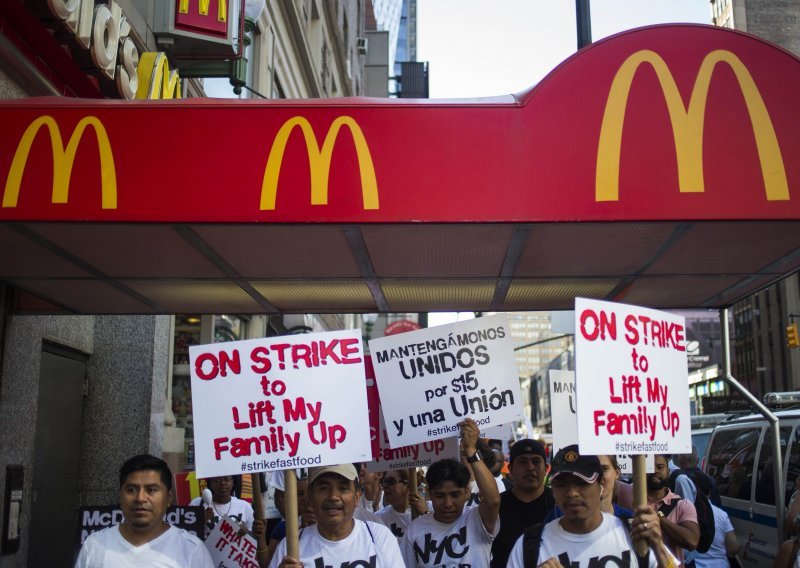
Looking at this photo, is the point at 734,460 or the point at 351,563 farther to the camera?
the point at 734,460

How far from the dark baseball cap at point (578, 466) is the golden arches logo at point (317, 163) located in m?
1.93

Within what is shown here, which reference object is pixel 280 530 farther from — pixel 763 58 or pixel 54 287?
pixel 763 58

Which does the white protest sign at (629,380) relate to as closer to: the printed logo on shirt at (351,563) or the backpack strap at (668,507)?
the printed logo on shirt at (351,563)

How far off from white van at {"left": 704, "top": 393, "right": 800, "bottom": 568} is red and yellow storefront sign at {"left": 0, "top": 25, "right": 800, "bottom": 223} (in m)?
3.53

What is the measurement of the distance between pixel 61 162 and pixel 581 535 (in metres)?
3.63

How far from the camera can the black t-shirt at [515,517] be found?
5.74m

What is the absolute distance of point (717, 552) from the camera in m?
8.13

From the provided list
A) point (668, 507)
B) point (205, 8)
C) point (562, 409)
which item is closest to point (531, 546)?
point (668, 507)

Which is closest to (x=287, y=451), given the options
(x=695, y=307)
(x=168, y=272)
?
(x=168, y=272)

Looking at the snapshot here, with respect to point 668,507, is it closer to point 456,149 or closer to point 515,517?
point 515,517

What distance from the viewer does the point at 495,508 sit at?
5207 millimetres

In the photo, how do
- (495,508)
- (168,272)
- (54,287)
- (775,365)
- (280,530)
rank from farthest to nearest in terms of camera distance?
1. (775,365)
2. (54,287)
3. (168,272)
4. (280,530)
5. (495,508)

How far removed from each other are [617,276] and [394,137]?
252cm

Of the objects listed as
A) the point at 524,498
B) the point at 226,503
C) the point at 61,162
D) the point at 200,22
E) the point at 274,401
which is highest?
the point at 200,22
